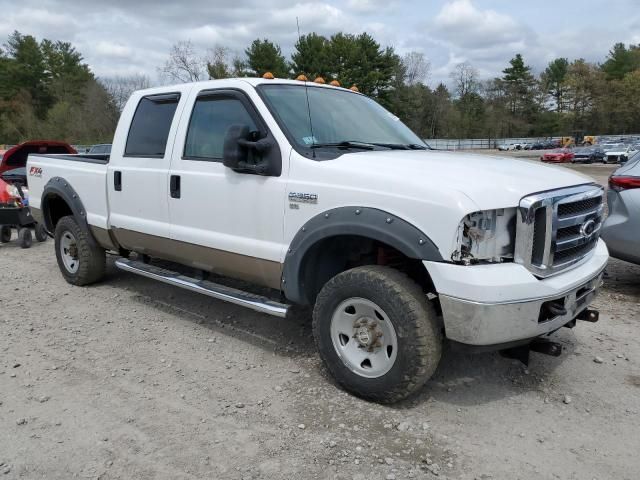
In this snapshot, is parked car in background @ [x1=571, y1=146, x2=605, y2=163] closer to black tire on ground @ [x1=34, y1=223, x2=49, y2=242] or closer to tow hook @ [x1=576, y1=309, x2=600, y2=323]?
black tire on ground @ [x1=34, y1=223, x2=49, y2=242]

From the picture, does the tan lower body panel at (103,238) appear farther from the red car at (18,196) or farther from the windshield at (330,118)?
the red car at (18,196)

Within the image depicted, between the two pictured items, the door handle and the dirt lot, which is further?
the door handle

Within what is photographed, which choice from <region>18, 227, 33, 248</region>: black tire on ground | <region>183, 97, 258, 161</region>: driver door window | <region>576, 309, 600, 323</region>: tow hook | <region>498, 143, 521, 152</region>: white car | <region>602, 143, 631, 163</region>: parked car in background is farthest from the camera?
<region>498, 143, 521, 152</region>: white car

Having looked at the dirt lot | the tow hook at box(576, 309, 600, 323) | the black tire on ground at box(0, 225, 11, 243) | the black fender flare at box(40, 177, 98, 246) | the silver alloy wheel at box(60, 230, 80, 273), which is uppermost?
the black fender flare at box(40, 177, 98, 246)

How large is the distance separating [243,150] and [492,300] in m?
2.01

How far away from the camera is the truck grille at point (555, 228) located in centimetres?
303

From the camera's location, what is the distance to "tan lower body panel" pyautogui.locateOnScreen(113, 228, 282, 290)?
3994 mm

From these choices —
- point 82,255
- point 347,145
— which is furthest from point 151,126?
point 347,145

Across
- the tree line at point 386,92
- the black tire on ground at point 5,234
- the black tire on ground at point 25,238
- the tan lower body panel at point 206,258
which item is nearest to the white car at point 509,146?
the tree line at point 386,92

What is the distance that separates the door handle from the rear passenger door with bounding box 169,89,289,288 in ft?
0.05

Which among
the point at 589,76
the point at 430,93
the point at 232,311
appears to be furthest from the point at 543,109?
the point at 232,311

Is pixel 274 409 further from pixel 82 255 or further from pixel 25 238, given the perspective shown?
pixel 25 238

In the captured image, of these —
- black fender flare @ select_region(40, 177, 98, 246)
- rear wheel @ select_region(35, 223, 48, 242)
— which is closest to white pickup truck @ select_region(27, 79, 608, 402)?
black fender flare @ select_region(40, 177, 98, 246)

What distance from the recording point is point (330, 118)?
13.8 ft
